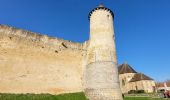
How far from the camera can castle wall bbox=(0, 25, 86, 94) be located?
12805mm

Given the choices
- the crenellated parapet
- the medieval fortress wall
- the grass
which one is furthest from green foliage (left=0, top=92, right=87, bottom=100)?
the crenellated parapet

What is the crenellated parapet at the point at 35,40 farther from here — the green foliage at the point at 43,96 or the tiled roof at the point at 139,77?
the tiled roof at the point at 139,77

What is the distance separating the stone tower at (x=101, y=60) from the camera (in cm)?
1359

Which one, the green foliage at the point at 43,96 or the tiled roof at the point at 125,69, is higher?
the tiled roof at the point at 125,69

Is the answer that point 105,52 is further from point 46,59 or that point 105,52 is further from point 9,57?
point 9,57

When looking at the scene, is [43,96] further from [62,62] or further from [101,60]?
[101,60]

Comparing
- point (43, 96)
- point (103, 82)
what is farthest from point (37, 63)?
point (103, 82)

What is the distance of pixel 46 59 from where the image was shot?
48.8 ft

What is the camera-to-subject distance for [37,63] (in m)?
14.2

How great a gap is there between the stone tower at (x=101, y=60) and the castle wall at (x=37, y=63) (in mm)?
1373

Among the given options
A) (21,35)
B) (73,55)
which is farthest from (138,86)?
(21,35)

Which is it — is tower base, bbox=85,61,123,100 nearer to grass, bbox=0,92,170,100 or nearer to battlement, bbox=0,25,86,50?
grass, bbox=0,92,170,100

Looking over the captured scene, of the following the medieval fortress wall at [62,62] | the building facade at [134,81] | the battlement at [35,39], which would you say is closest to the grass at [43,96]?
the medieval fortress wall at [62,62]

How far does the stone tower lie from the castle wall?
4.51ft
